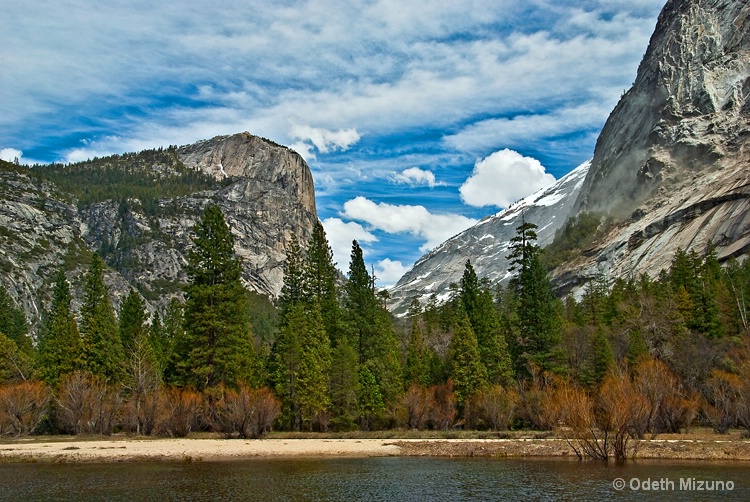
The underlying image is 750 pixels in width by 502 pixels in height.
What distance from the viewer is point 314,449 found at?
41.7 m

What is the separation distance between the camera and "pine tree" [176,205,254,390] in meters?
52.8

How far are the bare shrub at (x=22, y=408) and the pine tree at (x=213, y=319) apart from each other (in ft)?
35.8

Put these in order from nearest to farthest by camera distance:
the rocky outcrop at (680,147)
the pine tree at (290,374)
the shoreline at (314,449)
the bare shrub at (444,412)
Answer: the shoreline at (314,449), the pine tree at (290,374), the bare shrub at (444,412), the rocky outcrop at (680,147)

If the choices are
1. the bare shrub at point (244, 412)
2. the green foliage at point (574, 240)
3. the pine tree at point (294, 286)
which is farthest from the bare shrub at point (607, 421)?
the green foliage at point (574, 240)

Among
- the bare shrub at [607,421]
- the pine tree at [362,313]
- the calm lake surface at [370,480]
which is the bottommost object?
the calm lake surface at [370,480]

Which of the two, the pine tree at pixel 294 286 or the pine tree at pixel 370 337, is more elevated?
the pine tree at pixel 294 286

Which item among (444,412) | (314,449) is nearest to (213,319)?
(314,449)

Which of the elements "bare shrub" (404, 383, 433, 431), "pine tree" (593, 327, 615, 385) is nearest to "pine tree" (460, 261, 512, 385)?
"bare shrub" (404, 383, 433, 431)

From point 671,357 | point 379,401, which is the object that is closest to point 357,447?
point 379,401

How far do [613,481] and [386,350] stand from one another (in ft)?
128

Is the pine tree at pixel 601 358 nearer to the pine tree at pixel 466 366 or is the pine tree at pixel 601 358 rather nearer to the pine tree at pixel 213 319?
the pine tree at pixel 466 366

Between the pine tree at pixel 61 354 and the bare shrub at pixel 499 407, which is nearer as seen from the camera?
the bare shrub at pixel 499 407

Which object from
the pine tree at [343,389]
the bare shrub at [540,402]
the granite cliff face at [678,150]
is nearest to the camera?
the bare shrub at [540,402]

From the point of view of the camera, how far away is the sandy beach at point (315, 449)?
119ft
